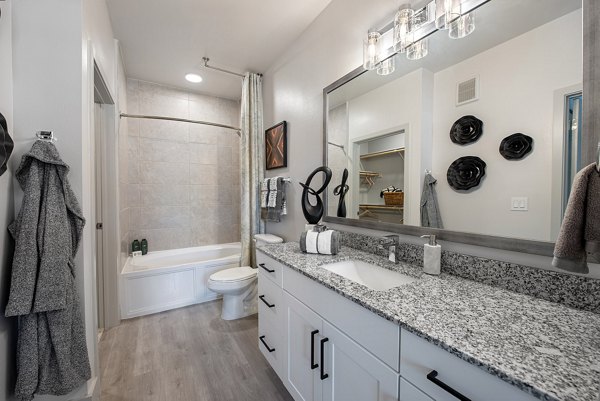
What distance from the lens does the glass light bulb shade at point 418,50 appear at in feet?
4.02

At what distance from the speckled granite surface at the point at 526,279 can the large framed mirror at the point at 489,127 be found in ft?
0.25

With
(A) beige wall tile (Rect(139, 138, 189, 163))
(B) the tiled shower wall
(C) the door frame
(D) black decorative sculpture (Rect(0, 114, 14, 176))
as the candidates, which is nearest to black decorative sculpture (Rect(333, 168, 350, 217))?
(D) black decorative sculpture (Rect(0, 114, 14, 176))

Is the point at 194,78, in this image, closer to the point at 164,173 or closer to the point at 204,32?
the point at 204,32

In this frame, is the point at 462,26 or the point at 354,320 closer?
the point at 354,320

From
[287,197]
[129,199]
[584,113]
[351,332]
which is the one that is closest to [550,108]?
[584,113]

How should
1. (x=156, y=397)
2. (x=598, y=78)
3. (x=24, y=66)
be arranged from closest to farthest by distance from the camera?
1. (x=598, y=78)
2. (x=24, y=66)
3. (x=156, y=397)

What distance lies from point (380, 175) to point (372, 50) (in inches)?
28.6

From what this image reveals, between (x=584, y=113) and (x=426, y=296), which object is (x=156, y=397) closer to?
(x=426, y=296)

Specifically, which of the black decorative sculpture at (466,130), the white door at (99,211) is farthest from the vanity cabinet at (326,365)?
the white door at (99,211)

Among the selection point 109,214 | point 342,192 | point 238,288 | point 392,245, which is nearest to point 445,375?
point 392,245

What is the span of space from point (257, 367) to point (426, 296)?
4.63 feet

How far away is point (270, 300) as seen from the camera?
1550 mm

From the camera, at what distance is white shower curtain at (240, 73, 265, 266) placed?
2.70 m

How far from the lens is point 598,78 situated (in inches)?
29.9
